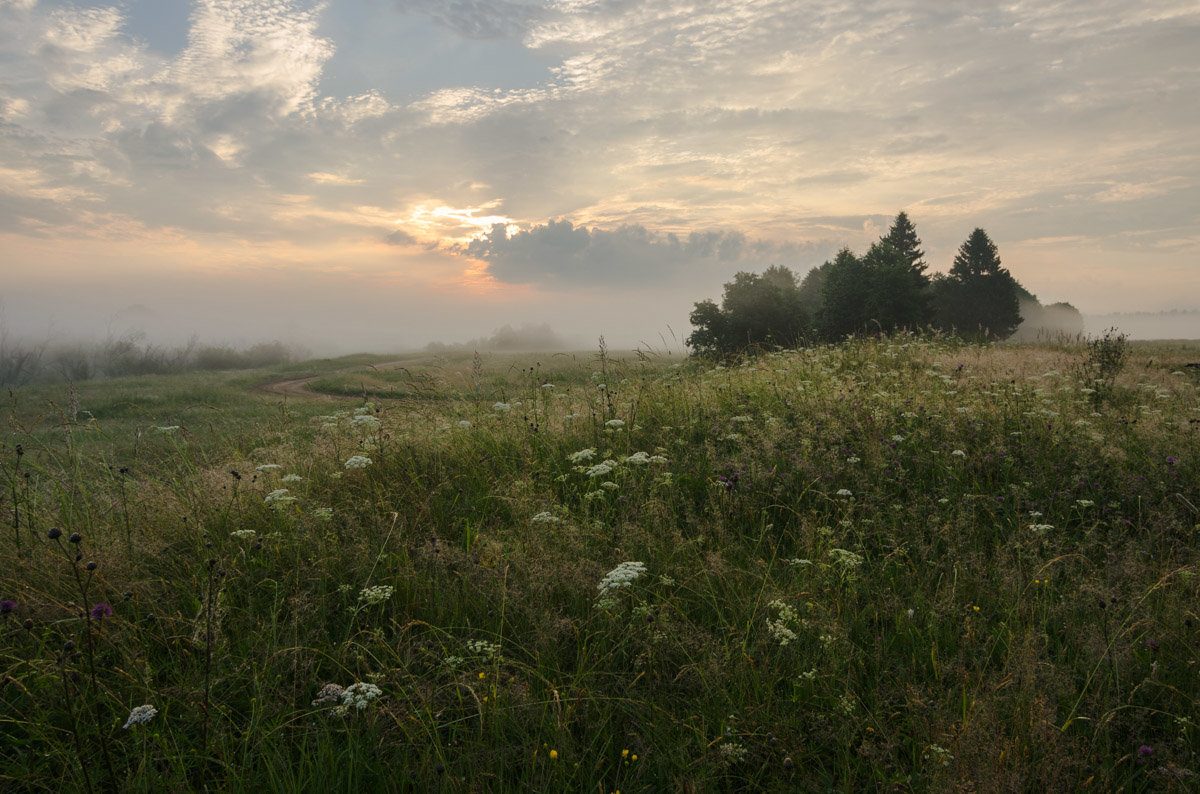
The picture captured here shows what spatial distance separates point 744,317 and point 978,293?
32772 mm

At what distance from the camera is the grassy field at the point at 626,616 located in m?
2.68

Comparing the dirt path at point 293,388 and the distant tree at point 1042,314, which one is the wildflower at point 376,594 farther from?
the distant tree at point 1042,314

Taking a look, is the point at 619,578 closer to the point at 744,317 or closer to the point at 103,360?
the point at 744,317

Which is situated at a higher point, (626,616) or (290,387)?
(290,387)

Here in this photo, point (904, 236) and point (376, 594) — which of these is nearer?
point (376, 594)

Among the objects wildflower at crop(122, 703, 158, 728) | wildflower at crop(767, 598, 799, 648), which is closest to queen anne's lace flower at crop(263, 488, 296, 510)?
wildflower at crop(122, 703, 158, 728)

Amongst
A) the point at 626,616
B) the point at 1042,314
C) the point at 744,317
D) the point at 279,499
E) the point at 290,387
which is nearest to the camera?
the point at 626,616

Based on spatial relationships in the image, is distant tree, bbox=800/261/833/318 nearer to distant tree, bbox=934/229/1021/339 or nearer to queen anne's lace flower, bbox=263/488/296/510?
distant tree, bbox=934/229/1021/339

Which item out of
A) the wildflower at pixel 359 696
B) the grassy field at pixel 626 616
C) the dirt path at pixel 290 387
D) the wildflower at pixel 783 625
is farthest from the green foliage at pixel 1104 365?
the dirt path at pixel 290 387

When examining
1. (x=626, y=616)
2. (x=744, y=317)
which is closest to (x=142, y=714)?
(x=626, y=616)

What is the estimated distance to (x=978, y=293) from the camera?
50.7 meters

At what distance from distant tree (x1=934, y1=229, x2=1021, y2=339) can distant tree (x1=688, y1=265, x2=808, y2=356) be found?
89.5 feet

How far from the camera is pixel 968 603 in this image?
378 cm

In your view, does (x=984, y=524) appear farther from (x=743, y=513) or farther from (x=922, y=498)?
(x=743, y=513)
